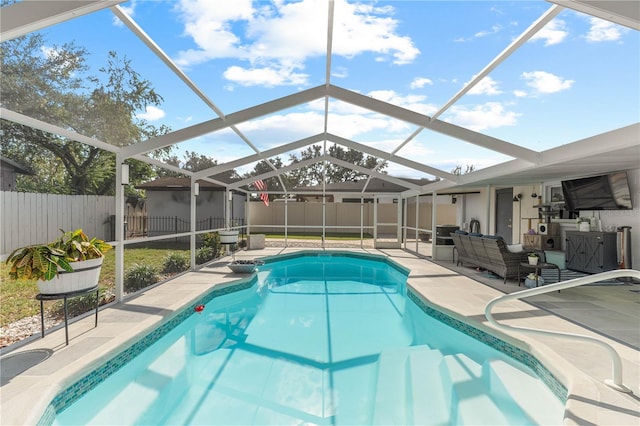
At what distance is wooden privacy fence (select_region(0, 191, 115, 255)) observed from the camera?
3.90 metres

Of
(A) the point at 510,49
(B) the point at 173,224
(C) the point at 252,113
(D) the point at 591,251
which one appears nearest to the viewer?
(A) the point at 510,49

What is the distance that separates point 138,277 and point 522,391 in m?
6.52

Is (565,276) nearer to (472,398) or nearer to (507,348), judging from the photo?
(507,348)

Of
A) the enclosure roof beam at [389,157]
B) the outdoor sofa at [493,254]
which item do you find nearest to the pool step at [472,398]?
the outdoor sofa at [493,254]

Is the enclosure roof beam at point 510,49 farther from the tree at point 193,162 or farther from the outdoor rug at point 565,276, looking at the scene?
the tree at point 193,162

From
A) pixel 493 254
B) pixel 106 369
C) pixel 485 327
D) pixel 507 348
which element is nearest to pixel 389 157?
pixel 493 254

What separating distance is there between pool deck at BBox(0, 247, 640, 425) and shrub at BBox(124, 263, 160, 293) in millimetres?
397

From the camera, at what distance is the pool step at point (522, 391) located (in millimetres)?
3252

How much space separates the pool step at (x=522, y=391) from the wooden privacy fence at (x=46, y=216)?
210 inches

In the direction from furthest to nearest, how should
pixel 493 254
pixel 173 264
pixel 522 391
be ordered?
pixel 173 264 → pixel 493 254 → pixel 522 391

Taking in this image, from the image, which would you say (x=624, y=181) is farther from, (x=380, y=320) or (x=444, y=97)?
(x=380, y=320)

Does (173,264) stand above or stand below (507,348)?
above

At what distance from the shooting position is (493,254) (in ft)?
24.8

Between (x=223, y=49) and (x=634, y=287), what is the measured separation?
850 centimetres
